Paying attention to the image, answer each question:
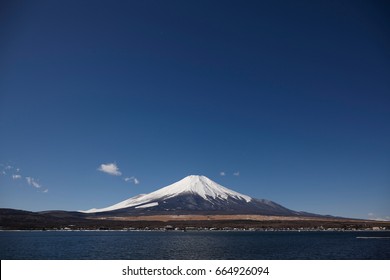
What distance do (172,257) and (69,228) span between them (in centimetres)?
16104

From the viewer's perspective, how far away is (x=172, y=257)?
55375 mm

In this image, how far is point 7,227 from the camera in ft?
616
